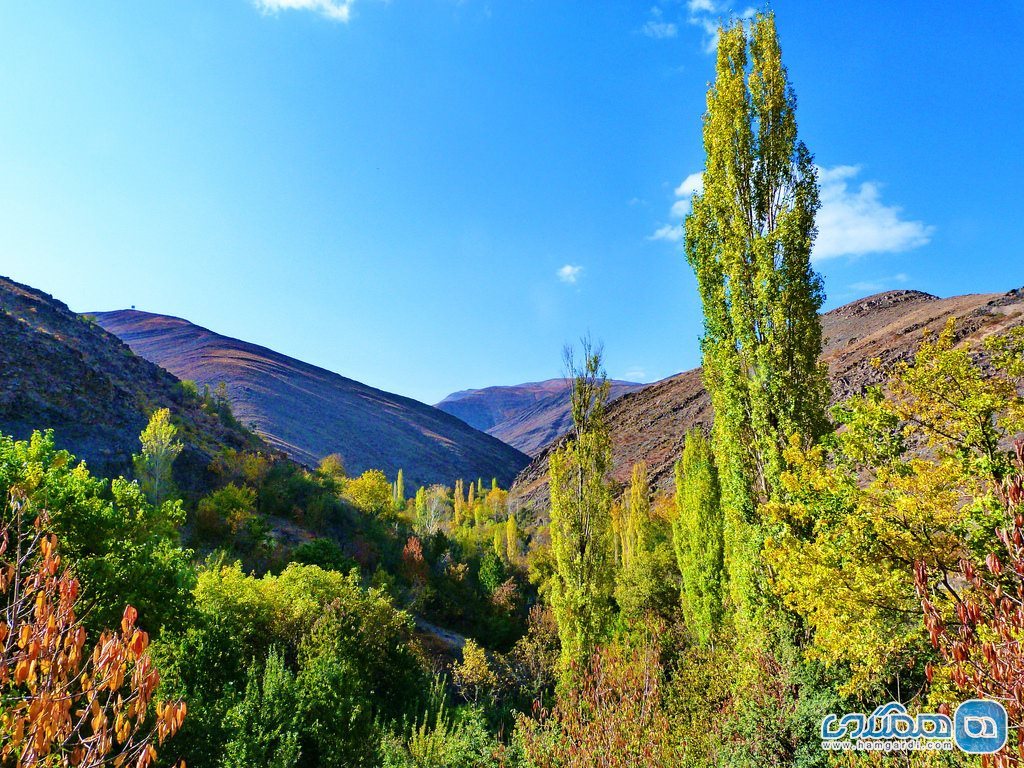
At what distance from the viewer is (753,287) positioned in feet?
36.5

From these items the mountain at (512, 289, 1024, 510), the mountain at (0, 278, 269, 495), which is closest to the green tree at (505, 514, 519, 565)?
the mountain at (512, 289, 1024, 510)

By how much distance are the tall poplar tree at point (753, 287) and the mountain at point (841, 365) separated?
3835 cm

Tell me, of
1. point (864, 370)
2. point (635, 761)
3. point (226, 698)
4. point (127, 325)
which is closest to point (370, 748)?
point (226, 698)

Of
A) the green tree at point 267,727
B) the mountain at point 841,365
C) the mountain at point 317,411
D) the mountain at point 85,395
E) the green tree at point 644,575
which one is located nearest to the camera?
the green tree at point 267,727

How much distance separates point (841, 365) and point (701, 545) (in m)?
49.1

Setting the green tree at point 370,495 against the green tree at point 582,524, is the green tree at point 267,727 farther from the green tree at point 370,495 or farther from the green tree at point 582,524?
the green tree at point 370,495

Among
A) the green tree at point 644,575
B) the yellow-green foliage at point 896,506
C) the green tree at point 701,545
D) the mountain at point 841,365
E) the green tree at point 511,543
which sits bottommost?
the green tree at point 511,543

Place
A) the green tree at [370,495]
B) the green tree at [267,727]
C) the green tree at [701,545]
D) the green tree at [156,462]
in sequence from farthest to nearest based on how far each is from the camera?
the green tree at [370,495] → the green tree at [156,462] → the green tree at [701,545] → the green tree at [267,727]

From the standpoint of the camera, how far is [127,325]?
124500 millimetres

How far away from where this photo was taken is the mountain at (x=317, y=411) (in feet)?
263

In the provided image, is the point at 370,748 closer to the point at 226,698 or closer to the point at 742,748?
the point at 226,698

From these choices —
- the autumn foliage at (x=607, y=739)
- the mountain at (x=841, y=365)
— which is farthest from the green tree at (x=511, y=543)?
the autumn foliage at (x=607, y=739)

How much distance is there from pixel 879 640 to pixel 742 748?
2.87 meters

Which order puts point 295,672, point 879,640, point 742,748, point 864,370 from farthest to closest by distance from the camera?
point 864,370, point 295,672, point 742,748, point 879,640
